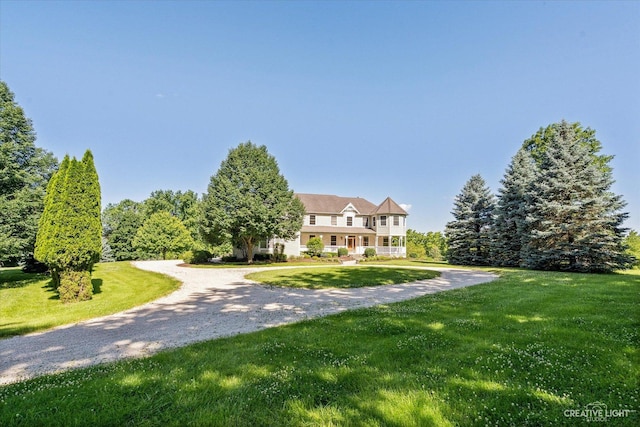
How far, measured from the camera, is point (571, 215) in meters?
20.5

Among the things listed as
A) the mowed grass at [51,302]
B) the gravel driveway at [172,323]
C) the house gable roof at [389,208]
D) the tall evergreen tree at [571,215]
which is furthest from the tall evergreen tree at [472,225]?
the mowed grass at [51,302]

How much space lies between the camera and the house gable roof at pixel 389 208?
124 feet

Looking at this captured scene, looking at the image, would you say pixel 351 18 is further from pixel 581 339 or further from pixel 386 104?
pixel 581 339

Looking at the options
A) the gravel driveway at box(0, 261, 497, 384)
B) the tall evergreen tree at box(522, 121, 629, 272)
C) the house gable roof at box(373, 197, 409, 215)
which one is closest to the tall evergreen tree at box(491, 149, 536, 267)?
the tall evergreen tree at box(522, 121, 629, 272)

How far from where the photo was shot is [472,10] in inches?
472

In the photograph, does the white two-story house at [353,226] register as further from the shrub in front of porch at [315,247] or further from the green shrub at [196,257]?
the green shrub at [196,257]

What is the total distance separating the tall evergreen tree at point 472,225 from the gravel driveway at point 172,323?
18367 millimetres

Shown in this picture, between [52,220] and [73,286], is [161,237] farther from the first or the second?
[52,220]

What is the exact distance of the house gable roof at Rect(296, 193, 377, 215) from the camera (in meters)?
39.2

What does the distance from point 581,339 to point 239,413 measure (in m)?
5.29

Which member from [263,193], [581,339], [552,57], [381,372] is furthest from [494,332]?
[263,193]

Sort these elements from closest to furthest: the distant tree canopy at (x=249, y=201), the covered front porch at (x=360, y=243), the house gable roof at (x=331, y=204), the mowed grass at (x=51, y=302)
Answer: the mowed grass at (x=51, y=302) → the distant tree canopy at (x=249, y=201) → the covered front porch at (x=360, y=243) → the house gable roof at (x=331, y=204)

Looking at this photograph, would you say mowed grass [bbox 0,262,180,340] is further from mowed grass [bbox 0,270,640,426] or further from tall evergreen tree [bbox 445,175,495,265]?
tall evergreen tree [bbox 445,175,495,265]

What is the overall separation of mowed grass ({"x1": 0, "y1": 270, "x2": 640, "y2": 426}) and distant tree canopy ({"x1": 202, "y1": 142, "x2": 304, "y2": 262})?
2048 centimetres
